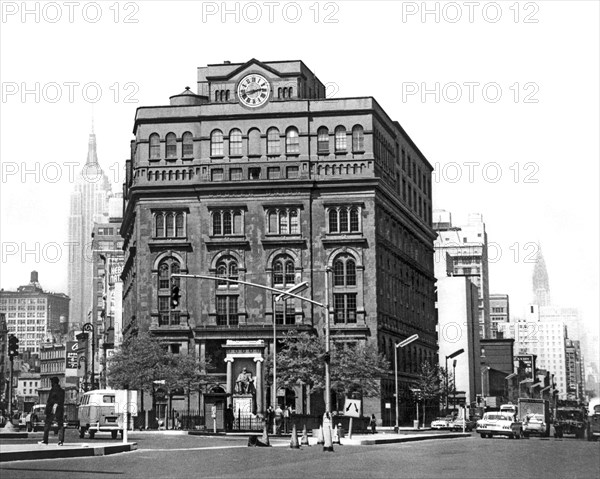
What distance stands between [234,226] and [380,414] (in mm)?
21943

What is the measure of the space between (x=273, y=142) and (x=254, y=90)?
542 cm

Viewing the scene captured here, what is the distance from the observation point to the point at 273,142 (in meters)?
111

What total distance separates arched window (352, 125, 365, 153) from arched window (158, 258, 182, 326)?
19.8 meters

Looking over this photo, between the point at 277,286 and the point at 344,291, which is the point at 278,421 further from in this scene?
the point at 277,286

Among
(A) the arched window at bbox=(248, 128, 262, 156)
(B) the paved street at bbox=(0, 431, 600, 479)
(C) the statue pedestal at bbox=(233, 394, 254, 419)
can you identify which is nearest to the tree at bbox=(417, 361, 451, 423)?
(A) the arched window at bbox=(248, 128, 262, 156)

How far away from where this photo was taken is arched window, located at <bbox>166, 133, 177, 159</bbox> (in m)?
112

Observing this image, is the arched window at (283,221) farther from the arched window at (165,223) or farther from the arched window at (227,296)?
the arched window at (165,223)

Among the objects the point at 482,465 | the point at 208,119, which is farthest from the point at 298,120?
the point at 482,465

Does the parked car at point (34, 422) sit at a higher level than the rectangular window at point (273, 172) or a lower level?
lower

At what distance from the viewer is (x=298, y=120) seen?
111 m

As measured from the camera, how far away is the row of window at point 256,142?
11069 cm

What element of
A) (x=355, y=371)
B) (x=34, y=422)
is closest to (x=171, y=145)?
(x=355, y=371)

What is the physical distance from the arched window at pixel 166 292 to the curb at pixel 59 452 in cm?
6629

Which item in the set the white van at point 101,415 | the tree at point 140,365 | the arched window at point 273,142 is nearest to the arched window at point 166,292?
the tree at point 140,365
